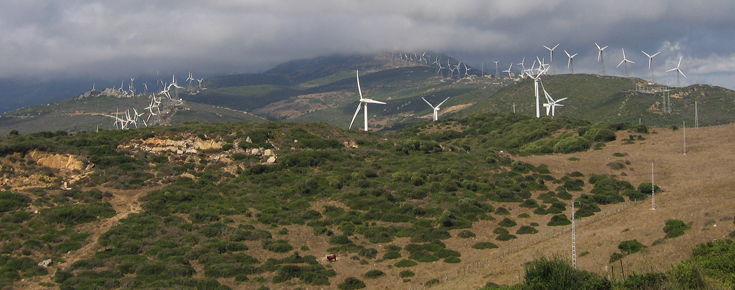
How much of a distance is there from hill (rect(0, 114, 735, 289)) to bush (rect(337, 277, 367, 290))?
89cm

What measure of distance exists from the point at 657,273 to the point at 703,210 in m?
18.6

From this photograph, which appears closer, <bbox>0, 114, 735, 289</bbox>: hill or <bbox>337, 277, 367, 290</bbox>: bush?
<bbox>337, 277, 367, 290</bbox>: bush

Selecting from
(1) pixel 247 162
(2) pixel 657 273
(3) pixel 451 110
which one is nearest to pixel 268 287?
(2) pixel 657 273

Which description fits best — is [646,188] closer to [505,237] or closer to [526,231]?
[526,231]

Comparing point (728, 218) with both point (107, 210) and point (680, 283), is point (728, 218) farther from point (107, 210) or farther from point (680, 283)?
point (107, 210)

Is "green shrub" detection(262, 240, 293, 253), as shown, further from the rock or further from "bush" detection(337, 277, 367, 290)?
the rock

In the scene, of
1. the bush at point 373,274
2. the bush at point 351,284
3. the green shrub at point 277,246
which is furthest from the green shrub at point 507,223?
the green shrub at point 277,246

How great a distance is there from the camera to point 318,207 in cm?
4841

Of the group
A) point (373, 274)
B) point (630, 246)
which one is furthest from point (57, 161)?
point (630, 246)

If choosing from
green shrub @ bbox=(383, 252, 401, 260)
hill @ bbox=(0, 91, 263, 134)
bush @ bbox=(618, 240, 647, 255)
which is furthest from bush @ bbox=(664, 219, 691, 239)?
hill @ bbox=(0, 91, 263, 134)

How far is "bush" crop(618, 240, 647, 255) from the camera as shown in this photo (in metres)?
30.5

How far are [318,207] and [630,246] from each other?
26.5 metres

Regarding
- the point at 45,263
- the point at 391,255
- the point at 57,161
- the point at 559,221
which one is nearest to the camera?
the point at 45,263

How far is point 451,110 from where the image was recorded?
189 metres
